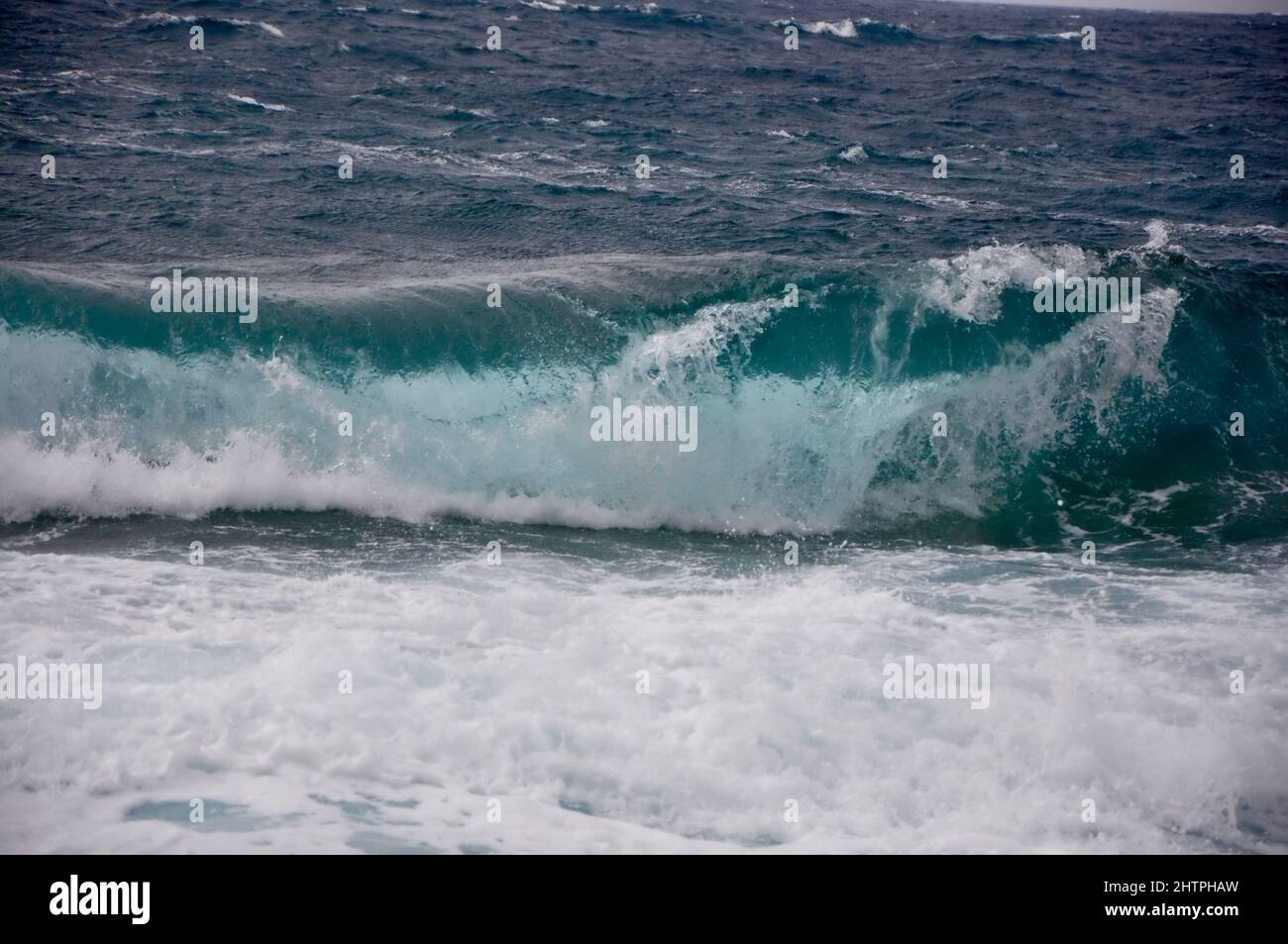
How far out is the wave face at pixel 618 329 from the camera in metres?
11.0

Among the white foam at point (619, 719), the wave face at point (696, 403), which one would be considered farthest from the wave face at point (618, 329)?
the white foam at point (619, 719)

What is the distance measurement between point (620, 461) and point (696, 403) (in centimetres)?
112

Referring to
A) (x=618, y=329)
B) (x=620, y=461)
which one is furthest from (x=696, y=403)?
(x=618, y=329)

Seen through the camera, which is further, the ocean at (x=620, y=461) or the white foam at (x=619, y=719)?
the ocean at (x=620, y=461)

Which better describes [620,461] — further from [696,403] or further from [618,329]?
[618,329]

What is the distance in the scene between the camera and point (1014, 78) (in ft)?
79.2

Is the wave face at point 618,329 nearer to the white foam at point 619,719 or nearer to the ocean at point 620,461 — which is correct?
the ocean at point 620,461

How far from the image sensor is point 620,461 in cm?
1118

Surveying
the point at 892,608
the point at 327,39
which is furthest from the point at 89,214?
the point at 892,608

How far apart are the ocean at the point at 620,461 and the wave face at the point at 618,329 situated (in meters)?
0.06

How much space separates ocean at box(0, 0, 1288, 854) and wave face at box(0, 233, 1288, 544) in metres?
0.05

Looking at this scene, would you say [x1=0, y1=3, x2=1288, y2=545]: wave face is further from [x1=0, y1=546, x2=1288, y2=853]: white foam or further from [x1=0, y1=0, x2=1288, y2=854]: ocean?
[x1=0, y1=546, x2=1288, y2=853]: white foam

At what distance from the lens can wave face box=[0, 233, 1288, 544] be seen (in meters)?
10.9

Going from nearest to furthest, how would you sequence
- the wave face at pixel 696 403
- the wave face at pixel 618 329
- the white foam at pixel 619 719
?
the white foam at pixel 619 719, the wave face at pixel 696 403, the wave face at pixel 618 329
